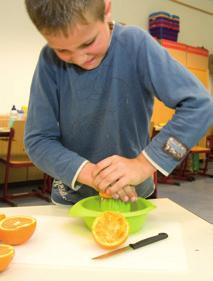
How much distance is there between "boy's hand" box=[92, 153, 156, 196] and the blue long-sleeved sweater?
0.21ft

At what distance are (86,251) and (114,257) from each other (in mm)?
64

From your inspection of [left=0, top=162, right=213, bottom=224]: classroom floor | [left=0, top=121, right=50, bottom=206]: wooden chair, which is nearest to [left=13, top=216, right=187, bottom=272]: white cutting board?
[left=0, top=162, right=213, bottom=224]: classroom floor

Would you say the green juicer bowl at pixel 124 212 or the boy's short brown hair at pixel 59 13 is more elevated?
the boy's short brown hair at pixel 59 13

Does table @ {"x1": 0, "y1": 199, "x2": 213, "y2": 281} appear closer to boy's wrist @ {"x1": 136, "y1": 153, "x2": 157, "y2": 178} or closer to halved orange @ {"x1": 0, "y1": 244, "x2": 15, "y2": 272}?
halved orange @ {"x1": 0, "y1": 244, "x2": 15, "y2": 272}

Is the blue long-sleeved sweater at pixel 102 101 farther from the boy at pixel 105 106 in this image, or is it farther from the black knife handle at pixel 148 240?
the black knife handle at pixel 148 240

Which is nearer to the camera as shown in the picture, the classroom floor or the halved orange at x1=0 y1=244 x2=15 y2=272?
the halved orange at x1=0 y1=244 x2=15 y2=272

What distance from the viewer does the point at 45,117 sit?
0.90m

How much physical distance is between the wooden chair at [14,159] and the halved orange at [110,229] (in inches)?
87.1

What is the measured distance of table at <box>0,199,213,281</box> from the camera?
2.05 ft

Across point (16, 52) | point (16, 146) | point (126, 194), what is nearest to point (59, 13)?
point (126, 194)

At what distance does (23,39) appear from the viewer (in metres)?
3.99

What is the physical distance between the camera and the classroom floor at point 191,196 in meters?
2.96

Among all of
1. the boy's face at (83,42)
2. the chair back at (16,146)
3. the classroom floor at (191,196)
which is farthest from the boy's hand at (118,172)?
the chair back at (16,146)

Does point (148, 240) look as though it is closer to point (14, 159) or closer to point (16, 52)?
point (14, 159)
